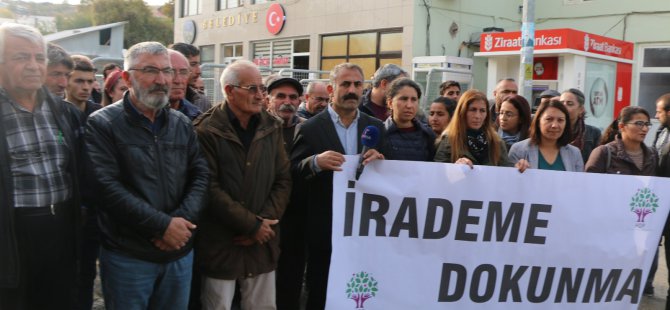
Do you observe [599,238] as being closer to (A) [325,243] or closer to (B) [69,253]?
(A) [325,243]

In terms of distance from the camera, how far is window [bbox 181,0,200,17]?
24.0m

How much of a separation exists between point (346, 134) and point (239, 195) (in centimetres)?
91

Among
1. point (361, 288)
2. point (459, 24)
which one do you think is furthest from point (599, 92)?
point (361, 288)

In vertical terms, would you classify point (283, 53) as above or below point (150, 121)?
above

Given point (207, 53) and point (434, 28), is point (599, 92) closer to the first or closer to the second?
point (434, 28)

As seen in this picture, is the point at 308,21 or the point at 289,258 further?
the point at 308,21

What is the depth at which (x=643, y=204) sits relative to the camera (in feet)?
12.9

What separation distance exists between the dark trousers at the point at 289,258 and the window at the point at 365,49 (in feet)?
38.6

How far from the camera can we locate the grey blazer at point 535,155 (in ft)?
14.2

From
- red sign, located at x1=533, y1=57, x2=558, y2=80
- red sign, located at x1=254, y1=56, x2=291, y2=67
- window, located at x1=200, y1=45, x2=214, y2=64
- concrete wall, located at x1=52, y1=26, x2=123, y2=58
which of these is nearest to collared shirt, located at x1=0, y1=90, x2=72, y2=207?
red sign, located at x1=533, y1=57, x2=558, y2=80

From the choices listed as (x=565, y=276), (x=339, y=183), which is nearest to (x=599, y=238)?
(x=565, y=276)

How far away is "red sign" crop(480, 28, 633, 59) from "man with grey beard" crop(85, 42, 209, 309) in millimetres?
10336

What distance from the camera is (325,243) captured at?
3.84m

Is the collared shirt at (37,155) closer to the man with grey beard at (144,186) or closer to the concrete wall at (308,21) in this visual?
the man with grey beard at (144,186)
